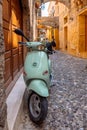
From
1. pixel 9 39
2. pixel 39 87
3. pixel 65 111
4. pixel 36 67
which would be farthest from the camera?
pixel 9 39

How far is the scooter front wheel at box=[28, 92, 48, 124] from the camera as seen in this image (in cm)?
197

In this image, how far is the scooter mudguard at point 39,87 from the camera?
1.96m

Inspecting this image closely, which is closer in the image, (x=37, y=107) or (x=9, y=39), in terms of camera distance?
(x=37, y=107)

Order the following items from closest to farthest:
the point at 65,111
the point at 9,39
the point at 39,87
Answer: the point at 39,87
the point at 65,111
the point at 9,39

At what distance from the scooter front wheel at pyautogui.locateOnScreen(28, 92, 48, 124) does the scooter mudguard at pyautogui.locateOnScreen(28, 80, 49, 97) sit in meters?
0.07

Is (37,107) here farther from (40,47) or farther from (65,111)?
(40,47)

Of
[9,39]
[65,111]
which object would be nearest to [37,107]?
[65,111]

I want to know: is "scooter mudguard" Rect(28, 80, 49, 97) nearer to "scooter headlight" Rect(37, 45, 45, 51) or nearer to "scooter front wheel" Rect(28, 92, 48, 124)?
"scooter front wheel" Rect(28, 92, 48, 124)

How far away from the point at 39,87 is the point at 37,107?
23 cm

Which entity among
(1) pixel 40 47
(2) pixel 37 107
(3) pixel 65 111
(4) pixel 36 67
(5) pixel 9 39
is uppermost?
(5) pixel 9 39

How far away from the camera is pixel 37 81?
6.85 ft

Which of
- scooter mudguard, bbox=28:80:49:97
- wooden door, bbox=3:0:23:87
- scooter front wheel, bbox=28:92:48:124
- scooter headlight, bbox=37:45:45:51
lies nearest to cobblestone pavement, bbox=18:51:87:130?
scooter front wheel, bbox=28:92:48:124

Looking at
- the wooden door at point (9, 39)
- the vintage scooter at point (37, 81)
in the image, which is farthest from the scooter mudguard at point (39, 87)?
the wooden door at point (9, 39)

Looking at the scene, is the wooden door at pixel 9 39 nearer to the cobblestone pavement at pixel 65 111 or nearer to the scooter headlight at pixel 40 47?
the scooter headlight at pixel 40 47
